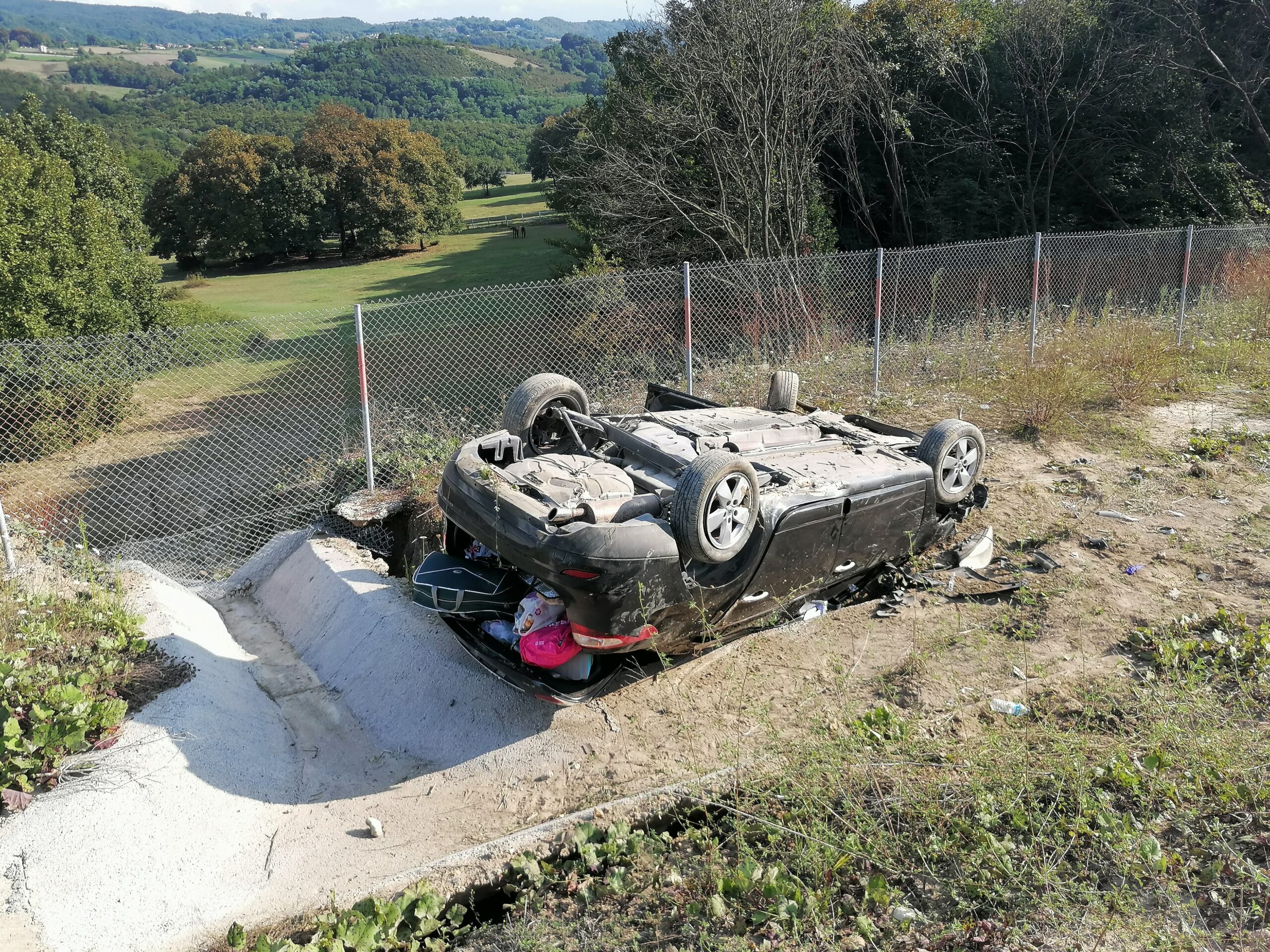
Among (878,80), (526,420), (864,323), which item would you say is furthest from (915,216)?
(526,420)

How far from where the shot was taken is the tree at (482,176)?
74.3m

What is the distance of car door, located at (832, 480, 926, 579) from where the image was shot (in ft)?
18.4

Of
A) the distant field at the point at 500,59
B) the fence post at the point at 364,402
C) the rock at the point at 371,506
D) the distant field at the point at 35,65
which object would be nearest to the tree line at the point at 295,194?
the fence post at the point at 364,402

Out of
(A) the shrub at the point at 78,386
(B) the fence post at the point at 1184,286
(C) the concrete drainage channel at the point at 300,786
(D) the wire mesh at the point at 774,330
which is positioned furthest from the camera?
(B) the fence post at the point at 1184,286

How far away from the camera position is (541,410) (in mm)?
6395

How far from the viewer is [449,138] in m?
93.2

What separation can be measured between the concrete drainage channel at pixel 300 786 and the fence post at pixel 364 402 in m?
1.62

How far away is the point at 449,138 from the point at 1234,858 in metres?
99.1

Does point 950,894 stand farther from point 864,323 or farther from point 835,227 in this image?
point 835,227

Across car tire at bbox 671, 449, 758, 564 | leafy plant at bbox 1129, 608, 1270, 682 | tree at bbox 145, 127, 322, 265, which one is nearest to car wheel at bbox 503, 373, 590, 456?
car tire at bbox 671, 449, 758, 564

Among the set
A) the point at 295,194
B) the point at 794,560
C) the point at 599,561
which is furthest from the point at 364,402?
the point at 295,194

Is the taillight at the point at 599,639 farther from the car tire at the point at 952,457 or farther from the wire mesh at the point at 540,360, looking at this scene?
the wire mesh at the point at 540,360

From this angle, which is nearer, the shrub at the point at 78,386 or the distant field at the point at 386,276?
the shrub at the point at 78,386

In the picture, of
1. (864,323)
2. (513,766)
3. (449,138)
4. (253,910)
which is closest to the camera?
(253,910)
